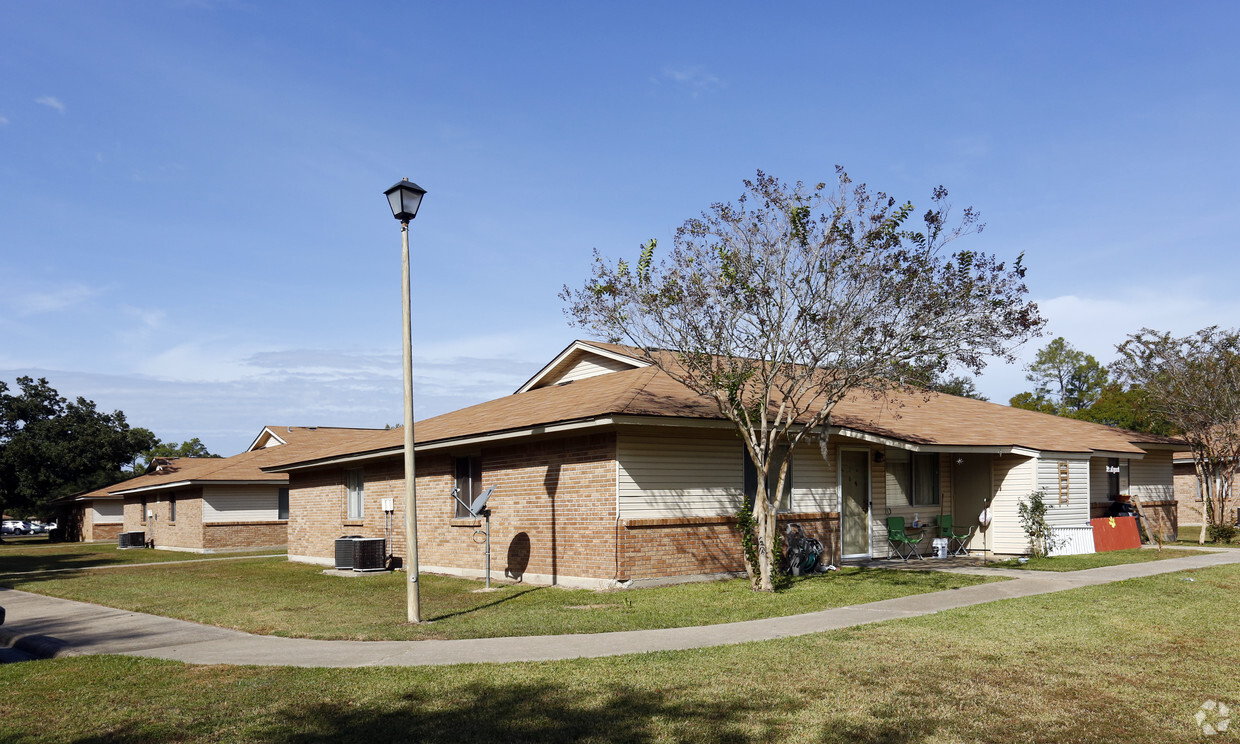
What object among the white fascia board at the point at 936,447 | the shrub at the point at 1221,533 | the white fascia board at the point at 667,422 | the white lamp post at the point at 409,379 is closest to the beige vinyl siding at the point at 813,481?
the white fascia board at the point at 936,447

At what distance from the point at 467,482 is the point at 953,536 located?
434 inches

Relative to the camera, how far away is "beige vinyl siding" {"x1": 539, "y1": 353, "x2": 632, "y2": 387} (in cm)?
2139

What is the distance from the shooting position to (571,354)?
22.8 m

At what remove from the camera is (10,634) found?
1184 centimetres

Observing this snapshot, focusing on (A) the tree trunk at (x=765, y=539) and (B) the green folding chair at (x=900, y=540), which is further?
(B) the green folding chair at (x=900, y=540)

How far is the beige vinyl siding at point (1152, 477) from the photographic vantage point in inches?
1030

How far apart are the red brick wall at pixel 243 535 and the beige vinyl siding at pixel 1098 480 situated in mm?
26138

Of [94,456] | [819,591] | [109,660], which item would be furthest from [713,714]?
[94,456]

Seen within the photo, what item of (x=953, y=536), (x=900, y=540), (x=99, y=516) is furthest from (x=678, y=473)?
(x=99, y=516)

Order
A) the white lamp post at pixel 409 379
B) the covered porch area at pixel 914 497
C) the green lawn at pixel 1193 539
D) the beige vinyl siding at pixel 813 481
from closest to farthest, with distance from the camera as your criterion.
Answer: the white lamp post at pixel 409 379 < the beige vinyl siding at pixel 813 481 < the covered porch area at pixel 914 497 < the green lawn at pixel 1193 539

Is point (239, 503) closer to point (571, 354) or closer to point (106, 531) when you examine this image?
point (571, 354)

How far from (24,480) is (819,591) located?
49873mm

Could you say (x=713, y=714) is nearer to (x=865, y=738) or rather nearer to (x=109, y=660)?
(x=865, y=738)

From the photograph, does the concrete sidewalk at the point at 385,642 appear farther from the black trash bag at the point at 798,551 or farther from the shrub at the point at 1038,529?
the shrub at the point at 1038,529
